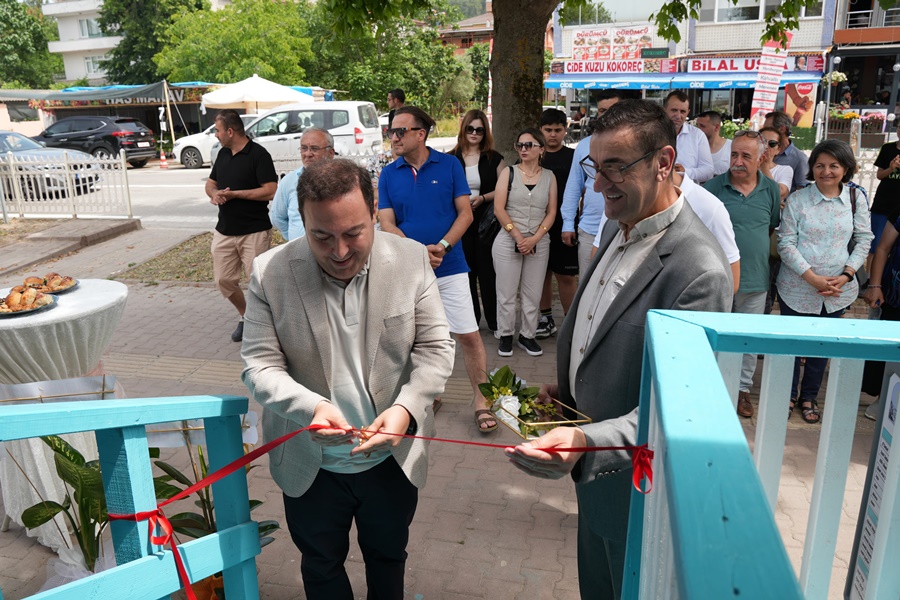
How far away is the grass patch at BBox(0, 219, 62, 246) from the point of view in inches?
450

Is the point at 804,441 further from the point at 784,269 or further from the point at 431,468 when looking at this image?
the point at 431,468

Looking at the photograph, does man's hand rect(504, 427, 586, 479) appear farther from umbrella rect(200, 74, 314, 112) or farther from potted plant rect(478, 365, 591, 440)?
umbrella rect(200, 74, 314, 112)

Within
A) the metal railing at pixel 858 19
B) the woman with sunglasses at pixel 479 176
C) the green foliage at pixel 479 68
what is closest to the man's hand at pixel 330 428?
the woman with sunglasses at pixel 479 176

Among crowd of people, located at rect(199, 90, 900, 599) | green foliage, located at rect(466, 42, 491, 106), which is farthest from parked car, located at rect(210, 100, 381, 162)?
green foliage, located at rect(466, 42, 491, 106)

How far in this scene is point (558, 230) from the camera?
6227 mm

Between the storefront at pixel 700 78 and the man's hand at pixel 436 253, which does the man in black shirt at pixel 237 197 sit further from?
the storefront at pixel 700 78

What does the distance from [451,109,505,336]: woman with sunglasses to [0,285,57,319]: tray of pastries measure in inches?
134

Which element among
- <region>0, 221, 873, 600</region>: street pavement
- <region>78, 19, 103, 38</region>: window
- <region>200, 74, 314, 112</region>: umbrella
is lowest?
<region>0, 221, 873, 600</region>: street pavement

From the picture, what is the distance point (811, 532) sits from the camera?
1770 millimetres

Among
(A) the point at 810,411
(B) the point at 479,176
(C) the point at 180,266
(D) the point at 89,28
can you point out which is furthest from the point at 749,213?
(D) the point at 89,28

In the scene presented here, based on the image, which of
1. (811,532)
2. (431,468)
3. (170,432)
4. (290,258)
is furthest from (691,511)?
(431,468)

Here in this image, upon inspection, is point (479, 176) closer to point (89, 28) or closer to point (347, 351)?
point (347, 351)

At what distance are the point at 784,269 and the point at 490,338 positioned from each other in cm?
268

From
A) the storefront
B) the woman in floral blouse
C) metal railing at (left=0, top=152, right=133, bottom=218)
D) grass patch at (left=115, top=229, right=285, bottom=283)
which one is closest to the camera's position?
the woman in floral blouse
